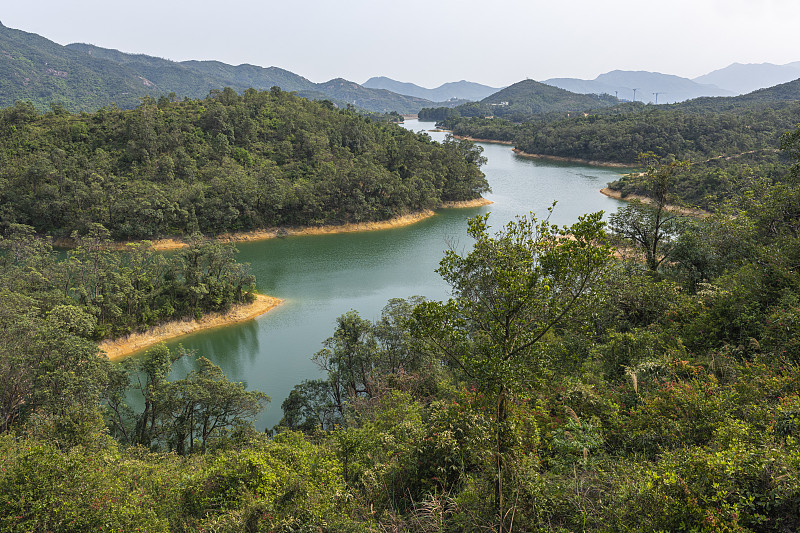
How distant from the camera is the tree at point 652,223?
47.9 ft

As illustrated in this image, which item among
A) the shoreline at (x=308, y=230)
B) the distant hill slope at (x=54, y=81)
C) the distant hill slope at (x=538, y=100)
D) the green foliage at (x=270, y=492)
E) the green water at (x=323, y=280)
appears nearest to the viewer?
the green foliage at (x=270, y=492)

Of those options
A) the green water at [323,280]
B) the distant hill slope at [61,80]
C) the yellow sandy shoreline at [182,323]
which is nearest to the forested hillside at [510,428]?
the green water at [323,280]

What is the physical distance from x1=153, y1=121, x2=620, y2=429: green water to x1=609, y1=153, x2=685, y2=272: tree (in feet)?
19.8

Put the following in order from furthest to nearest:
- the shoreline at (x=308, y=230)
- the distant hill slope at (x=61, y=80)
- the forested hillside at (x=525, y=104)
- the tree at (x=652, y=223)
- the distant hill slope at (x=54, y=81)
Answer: the forested hillside at (x=525, y=104) < the distant hill slope at (x=61, y=80) < the distant hill slope at (x=54, y=81) < the shoreline at (x=308, y=230) < the tree at (x=652, y=223)

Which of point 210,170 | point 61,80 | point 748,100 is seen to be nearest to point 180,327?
point 210,170

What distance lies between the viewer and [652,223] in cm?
1552

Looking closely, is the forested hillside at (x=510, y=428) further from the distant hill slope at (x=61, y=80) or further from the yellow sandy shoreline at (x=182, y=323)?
the distant hill slope at (x=61, y=80)

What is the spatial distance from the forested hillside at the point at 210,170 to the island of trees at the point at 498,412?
18162 millimetres

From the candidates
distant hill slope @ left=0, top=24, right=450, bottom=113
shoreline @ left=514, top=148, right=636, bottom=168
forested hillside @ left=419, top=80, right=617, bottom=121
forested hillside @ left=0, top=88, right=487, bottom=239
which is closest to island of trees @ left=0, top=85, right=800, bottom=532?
forested hillside @ left=0, top=88, right=487, bottom=239

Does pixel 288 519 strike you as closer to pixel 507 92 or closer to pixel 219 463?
pixel 219 463

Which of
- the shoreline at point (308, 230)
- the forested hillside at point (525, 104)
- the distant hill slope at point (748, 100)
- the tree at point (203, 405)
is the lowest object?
the tree at point (203, 405)

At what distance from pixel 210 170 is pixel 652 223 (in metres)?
32.1

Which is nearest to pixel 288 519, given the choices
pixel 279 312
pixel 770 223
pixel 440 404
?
pixel 440 404

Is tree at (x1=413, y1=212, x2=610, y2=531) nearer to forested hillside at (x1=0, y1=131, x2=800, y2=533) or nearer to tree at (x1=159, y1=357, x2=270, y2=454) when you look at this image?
forested hillside at (x1=0, y1=131, x2=800, y2=533)
